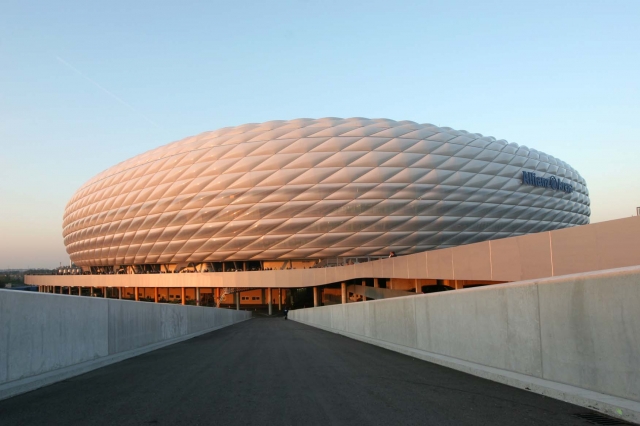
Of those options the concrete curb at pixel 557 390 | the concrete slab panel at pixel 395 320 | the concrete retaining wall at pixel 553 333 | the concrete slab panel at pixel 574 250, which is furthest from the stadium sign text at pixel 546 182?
the concrete curb at pixel 557 390

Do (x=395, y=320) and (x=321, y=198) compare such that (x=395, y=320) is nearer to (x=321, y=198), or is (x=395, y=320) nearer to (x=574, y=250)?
(x=574, y=250)

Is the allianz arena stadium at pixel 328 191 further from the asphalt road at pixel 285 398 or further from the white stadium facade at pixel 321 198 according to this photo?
the asphalt road at pixel 285 398

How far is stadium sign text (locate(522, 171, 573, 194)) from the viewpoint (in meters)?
56.5

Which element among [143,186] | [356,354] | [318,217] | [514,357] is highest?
[143,186]

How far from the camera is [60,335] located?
8.25 metres

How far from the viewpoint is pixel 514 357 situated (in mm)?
6984

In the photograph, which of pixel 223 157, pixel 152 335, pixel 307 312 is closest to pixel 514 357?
pixel 152 335

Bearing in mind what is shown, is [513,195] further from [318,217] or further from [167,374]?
[167,374]

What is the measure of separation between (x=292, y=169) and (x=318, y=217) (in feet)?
18.2

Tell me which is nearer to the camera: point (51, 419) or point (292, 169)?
point (51, 419)

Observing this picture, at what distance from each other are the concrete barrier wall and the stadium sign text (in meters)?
51.9

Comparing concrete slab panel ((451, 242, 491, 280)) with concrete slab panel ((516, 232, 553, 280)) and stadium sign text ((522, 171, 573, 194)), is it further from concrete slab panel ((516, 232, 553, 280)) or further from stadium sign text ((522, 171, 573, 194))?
stadium sign text ((522, 171, 573, 194))

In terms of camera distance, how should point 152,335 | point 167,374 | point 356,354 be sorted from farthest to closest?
1. point 152,335
2. point 356,354
3. point 167,374

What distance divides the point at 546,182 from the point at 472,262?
45471 mm
